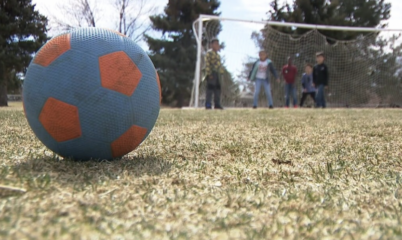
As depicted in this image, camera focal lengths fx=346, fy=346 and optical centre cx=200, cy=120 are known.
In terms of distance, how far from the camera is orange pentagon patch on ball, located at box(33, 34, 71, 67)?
75.7 inches

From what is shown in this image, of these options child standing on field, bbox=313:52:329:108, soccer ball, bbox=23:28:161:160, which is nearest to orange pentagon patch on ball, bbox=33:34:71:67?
soccer ball, bbox=23:28:161:160

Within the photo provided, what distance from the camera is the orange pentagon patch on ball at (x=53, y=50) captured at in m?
1.92

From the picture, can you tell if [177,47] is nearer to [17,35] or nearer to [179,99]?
[179,99]

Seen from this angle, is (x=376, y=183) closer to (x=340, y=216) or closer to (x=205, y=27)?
(x=340, y=216)

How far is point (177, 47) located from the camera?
88.8 ft

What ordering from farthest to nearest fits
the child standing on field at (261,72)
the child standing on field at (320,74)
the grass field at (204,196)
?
1. the child standing on field at (320,74)
2. the child standing on field at (261,72)
3. the grass field at (204,196)

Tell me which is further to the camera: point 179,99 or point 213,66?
point 179,99

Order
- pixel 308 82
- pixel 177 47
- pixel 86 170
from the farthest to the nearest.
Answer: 1. pixel 177 47
2. pixel 308 82
3. pixel 86 170

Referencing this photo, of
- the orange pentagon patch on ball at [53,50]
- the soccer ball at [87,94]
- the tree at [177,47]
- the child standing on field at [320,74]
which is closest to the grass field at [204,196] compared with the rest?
the soccer ball at [87,94]

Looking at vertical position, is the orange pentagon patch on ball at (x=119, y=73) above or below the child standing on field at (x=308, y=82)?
below

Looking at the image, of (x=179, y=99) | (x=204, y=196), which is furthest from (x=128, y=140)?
(x=179, y=99)

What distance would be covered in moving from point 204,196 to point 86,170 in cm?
75

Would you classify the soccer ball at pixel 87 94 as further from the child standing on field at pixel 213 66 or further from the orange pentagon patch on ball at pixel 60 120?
the child standing on field at pixel 213 66

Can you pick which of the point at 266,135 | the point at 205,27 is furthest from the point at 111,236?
the point at 205,27
